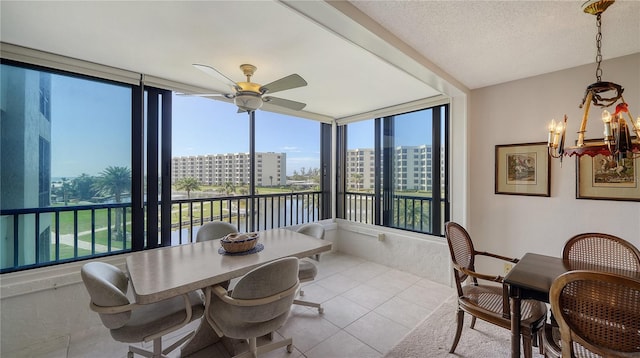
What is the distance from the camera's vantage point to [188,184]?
3107 millimetres

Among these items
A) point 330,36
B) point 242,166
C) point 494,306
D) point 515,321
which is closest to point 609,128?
point 515,321

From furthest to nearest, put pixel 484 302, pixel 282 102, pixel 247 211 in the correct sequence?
pixel 247 211, pixel 282 102, pixel 484 302

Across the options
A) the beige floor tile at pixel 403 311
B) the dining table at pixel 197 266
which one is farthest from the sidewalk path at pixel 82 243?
the beige floor tile at pixel 403 311

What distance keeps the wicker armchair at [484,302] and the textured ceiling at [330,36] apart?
153 centimetres

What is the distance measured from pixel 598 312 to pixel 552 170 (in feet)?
5.98

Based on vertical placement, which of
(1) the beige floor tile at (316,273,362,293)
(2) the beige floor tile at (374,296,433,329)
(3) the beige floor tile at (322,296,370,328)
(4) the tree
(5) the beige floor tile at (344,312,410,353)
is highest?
(4) the tree

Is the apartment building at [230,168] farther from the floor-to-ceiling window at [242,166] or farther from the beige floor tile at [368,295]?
the beige floor tile at [368,295]

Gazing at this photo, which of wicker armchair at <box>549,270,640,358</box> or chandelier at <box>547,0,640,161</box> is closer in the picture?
wicker armchair at <box>549,270,640,358</box>

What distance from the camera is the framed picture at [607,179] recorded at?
6.77 feet

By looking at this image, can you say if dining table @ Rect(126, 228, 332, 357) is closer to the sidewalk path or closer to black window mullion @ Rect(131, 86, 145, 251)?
black window mullion @ Rect(131, 86, 145, 251)

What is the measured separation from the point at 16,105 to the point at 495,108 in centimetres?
467

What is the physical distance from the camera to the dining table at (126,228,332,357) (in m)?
1.43

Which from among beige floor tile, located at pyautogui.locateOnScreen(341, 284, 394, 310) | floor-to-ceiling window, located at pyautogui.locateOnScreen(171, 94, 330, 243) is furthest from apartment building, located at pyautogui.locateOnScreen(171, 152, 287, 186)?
beige floor tile, located at pyautogui.locateOnScreen(341, 284, 394, 310)

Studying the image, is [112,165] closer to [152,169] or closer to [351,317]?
[152,169]
